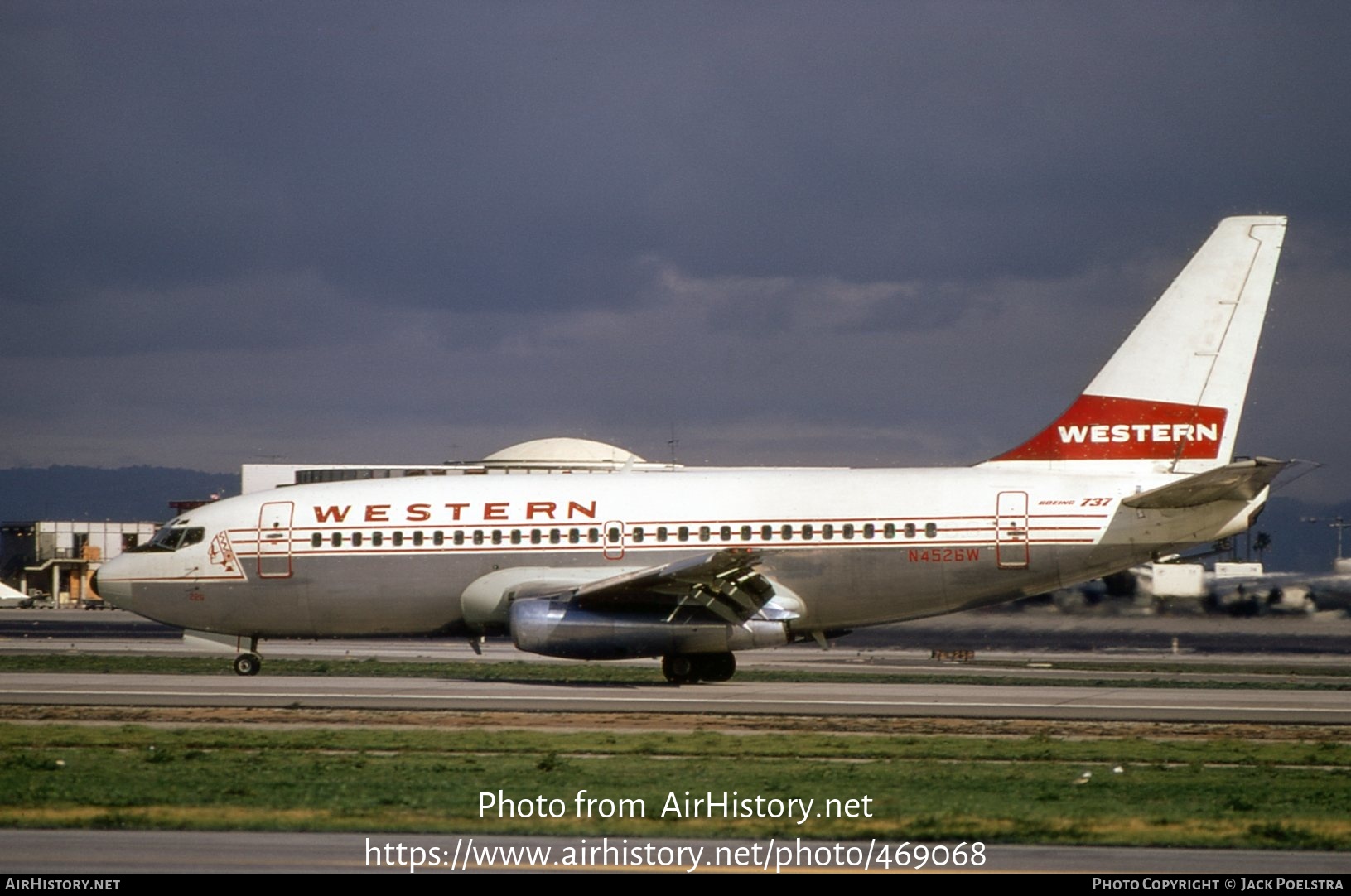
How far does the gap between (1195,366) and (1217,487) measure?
3360 mm

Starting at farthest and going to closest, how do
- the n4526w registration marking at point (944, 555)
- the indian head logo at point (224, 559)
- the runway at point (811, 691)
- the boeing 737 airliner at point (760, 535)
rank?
the indian head logo at point (224, 559) < the n4526w registration marking at point (944, 555) < the boeing 737 airliner at point (760, 535) < the runway at point (811, 691)

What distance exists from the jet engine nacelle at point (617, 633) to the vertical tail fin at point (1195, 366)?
746 cm

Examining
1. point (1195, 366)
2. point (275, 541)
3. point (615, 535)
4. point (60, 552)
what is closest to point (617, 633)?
point (615, 535)

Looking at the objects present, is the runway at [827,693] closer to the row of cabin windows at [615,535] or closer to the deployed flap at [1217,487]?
the row of cabin windows at [615,535]

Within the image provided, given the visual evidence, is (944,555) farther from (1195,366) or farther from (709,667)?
(1195,366)

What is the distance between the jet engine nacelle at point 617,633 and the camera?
28.8 m

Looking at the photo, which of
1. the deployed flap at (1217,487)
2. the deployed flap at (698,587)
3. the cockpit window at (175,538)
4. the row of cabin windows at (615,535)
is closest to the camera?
the deployed flap at (1217,487)

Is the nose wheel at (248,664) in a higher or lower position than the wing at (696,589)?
lower

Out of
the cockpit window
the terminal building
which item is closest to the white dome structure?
the terminal building

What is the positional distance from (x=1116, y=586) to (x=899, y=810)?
3700cm

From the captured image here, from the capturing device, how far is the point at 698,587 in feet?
94.1

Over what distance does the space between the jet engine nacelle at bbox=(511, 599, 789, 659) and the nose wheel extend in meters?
6.86

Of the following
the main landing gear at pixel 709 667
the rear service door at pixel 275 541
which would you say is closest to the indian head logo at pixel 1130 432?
the main landing gear at pixel 709 667

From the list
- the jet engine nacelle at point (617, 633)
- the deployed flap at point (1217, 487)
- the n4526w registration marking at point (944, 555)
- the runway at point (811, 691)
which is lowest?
the runway at point (811, 691)
